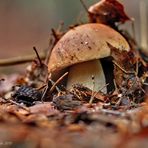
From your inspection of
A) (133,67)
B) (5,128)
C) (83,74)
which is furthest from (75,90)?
(5,128)

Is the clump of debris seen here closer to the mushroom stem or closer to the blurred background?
the mushroom stem

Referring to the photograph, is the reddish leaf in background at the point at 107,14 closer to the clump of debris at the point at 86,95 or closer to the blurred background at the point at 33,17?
the clump of debris at the point at 86,95

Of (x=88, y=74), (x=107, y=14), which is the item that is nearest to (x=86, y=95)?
(x=88, y=74)

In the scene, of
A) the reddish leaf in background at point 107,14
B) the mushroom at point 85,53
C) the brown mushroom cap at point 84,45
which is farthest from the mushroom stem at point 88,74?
the reddish leaf in background at point 107,14

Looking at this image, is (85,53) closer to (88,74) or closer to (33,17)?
(88,74)

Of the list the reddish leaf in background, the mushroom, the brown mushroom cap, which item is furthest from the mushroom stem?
the reddish leaf in background

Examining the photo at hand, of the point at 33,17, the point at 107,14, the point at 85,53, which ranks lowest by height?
the point at 33,17

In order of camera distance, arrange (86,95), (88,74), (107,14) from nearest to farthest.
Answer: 1. (86,95)
2. (88,74)
3. (107,14)
